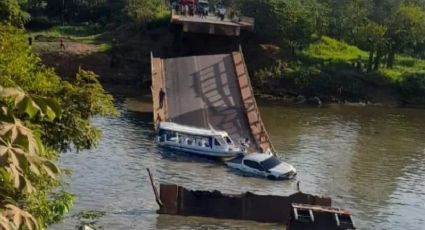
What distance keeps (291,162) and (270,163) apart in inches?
178

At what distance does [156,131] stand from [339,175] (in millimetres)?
12842

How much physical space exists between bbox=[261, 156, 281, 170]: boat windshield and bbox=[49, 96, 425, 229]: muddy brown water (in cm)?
103

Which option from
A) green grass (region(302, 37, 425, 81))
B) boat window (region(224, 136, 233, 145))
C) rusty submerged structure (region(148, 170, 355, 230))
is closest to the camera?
rusty submerged structure (region(148, 170, 355, 230))

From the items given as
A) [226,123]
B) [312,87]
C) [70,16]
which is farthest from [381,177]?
[70,16]

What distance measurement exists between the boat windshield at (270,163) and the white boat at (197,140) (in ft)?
10.9

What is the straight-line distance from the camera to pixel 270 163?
43.7 metres

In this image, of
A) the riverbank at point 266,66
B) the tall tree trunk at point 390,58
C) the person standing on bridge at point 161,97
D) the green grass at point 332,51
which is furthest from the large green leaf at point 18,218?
the tall tree trunk at point 390,58

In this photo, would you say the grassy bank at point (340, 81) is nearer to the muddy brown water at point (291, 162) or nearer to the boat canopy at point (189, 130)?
the muddy brown water at point (291, 162)

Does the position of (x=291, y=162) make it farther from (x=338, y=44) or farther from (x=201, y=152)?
(x=338, y=44)

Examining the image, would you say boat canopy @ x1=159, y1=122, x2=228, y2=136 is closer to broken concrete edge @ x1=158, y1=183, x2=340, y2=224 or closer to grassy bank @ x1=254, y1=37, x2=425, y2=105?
broken concrete edge @ x1=158, y1=183, x2=340, y2=224

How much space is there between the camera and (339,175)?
45.9 m

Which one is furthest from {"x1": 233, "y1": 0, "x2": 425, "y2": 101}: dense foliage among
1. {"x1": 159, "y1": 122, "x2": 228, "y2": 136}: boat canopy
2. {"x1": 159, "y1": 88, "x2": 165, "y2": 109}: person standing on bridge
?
{"x1": 159, "y1": 122, "x2": 228, "y2": 136}: boat canopy

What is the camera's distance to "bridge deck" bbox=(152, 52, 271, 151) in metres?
53.1

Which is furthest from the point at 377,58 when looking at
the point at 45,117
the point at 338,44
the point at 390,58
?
the point at 45,117
